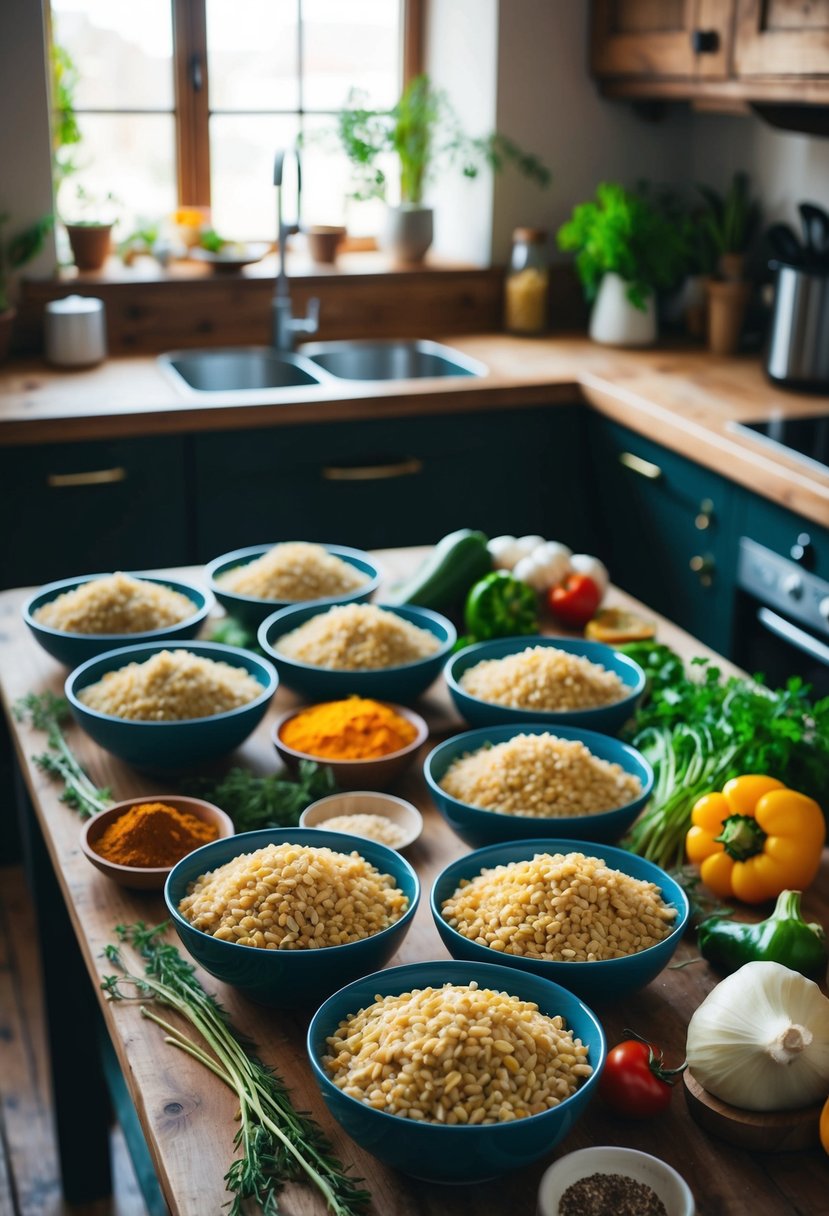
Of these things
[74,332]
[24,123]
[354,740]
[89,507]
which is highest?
[24,123]

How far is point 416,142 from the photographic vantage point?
405cm

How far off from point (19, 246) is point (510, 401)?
4.56 ft

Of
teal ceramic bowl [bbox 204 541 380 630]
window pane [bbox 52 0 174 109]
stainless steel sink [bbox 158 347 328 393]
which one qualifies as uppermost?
window pane [bbox 52 0 174 109]

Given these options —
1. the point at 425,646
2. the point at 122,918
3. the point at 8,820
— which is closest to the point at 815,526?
the point at 425,646

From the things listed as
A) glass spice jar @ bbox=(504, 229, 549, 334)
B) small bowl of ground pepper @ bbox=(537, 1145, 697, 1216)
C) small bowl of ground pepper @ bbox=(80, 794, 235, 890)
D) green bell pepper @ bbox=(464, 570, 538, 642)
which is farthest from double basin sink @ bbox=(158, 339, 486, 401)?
small bowl of ground pepper @ bbox=(537, 1145, 697, 1216)

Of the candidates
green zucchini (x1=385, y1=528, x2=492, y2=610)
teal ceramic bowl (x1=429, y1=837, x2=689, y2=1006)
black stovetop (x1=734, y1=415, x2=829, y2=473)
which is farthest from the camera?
black stovetop (x1=734, y1=415, x2=829, y2=473)

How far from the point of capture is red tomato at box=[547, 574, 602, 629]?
2.12m

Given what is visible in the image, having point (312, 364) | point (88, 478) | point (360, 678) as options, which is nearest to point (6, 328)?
point (88, 478)

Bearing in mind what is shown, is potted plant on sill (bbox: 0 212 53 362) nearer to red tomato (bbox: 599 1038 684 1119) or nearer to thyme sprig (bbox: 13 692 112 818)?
thyme sprig (bbox: 13 692 112 818)

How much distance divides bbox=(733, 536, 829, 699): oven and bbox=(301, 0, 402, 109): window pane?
79.5 inches

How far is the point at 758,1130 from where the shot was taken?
1.10m

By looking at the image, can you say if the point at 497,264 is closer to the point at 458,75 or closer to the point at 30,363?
the point at 458,75

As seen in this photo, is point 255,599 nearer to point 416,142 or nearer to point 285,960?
point 285,960

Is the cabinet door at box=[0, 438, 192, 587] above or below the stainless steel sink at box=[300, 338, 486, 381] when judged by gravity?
below
